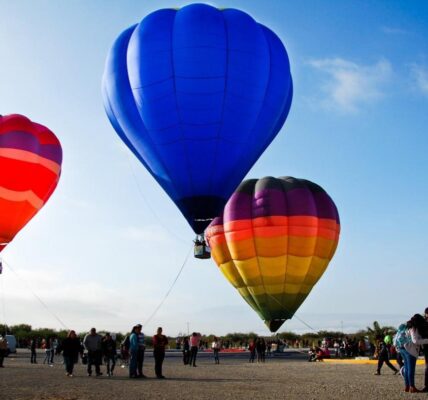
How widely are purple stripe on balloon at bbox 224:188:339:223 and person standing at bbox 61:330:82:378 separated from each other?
51.3ft

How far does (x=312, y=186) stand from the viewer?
32.4m

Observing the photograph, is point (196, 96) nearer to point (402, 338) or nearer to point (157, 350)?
point (157, 350)

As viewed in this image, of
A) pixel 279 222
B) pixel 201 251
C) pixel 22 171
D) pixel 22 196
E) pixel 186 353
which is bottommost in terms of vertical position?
pixel 186 353

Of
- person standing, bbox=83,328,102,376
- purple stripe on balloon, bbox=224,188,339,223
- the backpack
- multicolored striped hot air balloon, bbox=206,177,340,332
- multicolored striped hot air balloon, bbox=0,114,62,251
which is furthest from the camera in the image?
purple stripe on balloon, bbox=224,188,339,223

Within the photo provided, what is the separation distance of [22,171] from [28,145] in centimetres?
132

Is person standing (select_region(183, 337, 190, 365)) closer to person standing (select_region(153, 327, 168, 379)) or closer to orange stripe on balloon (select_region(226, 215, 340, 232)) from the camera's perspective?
orange stripe on balloon (select_region(226, 215, 340, 232))

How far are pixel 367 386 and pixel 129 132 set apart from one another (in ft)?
45.6

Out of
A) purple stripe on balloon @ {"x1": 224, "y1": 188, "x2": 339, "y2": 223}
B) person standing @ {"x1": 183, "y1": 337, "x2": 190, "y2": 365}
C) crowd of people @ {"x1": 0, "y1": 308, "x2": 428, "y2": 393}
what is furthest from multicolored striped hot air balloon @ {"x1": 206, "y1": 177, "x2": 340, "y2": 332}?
person standing @ {"x1": 183, "y1": 337, "x2": 190, "y2": 365}

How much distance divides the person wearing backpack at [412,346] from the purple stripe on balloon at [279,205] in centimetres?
1940

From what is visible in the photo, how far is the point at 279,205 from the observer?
101 feet

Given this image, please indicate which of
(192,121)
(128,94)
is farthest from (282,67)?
(128,94)

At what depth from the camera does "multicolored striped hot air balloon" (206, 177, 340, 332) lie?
100 feet

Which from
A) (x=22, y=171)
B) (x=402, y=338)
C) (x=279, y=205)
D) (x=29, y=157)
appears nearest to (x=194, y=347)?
(x=279, y=205)

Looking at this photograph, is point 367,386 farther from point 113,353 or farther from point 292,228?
point 292,228
